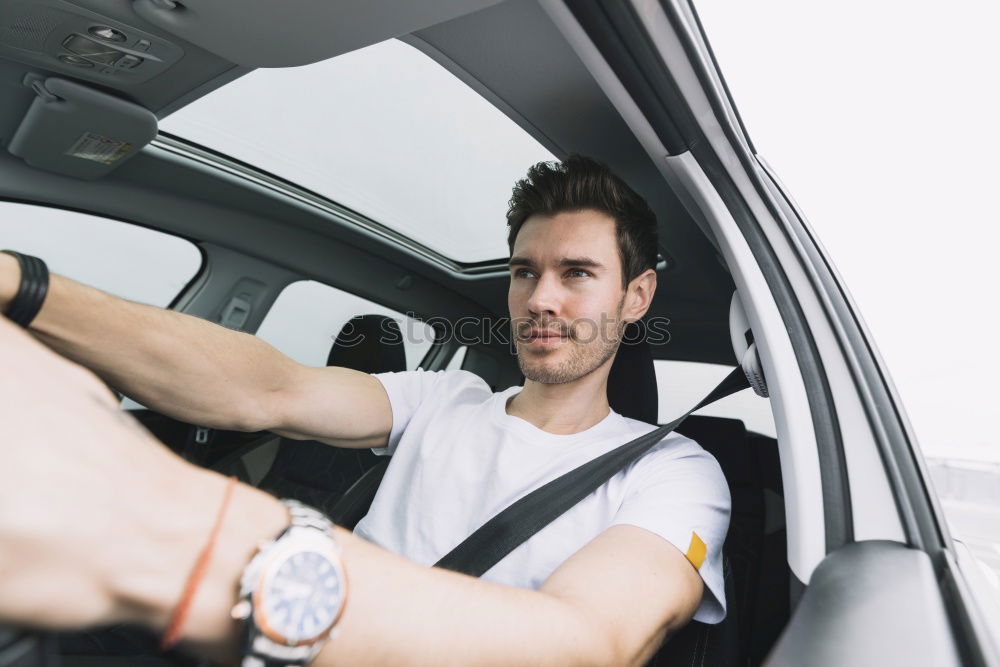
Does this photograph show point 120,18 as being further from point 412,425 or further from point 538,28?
point 412,425

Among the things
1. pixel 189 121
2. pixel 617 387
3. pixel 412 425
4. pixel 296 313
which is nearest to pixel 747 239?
pixel 617 387

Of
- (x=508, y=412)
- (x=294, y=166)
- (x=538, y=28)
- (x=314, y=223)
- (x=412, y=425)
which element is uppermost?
(x=538, y=28)

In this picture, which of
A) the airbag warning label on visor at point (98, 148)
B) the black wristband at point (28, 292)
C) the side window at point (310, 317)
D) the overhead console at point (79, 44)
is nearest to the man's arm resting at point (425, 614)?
the black wristband at point (28, 292)

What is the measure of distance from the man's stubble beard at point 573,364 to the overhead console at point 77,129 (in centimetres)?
128

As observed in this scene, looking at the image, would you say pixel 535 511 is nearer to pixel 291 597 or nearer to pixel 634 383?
pixel 634 383

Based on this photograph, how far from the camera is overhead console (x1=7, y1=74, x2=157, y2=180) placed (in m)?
1.52

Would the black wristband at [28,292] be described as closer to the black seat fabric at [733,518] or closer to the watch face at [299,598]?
the watch face at [299,598]

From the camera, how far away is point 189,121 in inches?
72.7

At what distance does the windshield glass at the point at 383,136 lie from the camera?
1.60 metres

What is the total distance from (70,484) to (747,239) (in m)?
1.04

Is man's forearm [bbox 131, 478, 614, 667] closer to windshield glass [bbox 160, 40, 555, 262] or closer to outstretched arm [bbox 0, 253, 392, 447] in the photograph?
outstretched arm [bbox 0, 253, 392, 447]

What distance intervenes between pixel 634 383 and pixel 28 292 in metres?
1.46

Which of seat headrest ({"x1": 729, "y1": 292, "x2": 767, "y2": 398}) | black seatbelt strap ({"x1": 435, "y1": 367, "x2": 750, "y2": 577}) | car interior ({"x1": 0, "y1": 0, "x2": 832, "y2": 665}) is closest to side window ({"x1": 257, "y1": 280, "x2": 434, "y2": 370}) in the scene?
car interior ({"x1": 0, "y1": 0, "x2": 832, "y2": 665})

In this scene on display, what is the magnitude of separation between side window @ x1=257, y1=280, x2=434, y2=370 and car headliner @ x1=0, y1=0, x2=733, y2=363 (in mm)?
89
